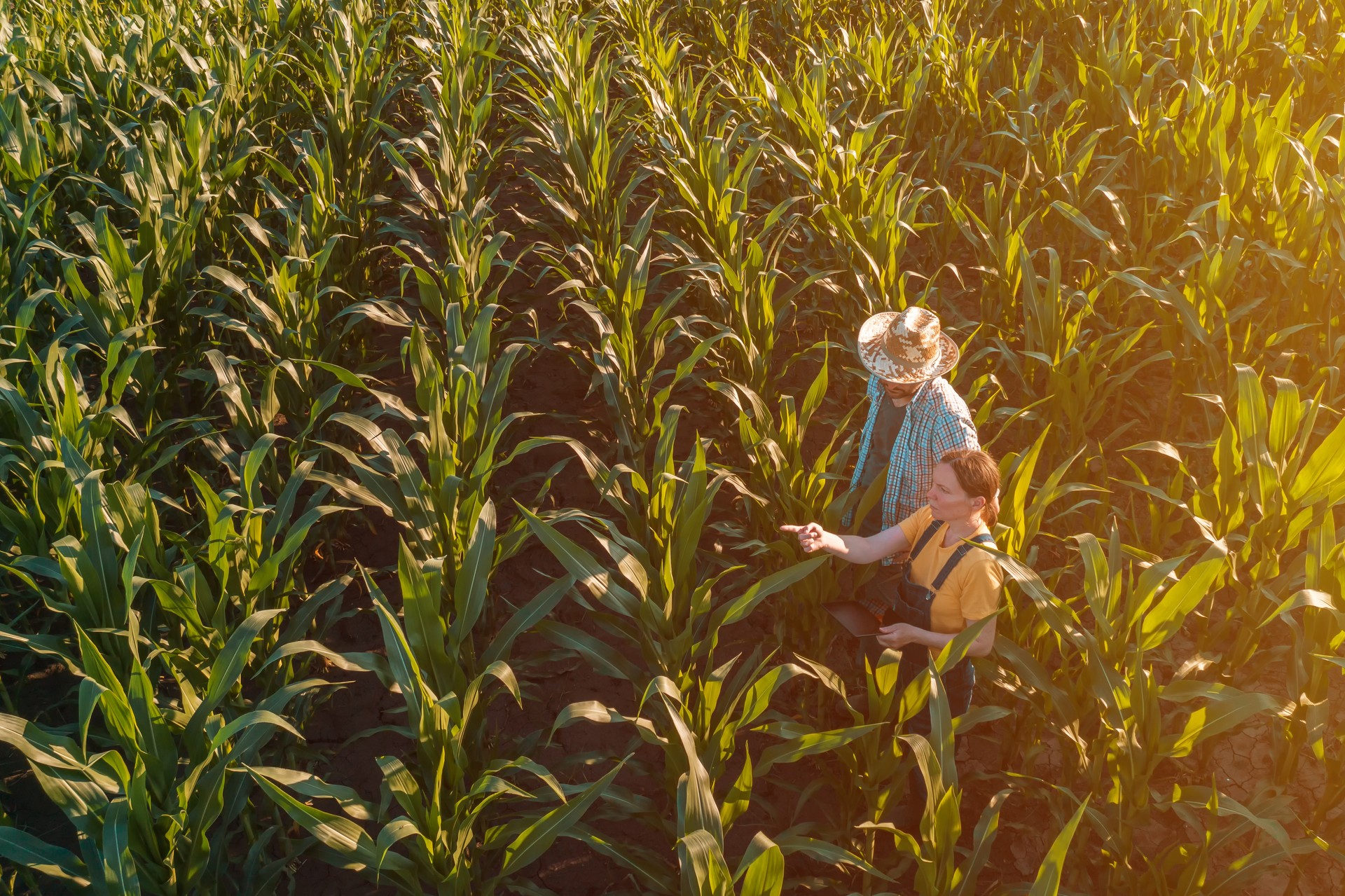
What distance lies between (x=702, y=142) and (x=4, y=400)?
2.85 m

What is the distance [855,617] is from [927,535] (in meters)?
0.30

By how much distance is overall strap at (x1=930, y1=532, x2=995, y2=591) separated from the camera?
220cm

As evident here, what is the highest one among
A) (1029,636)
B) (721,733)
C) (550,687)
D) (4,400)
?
(4,400)

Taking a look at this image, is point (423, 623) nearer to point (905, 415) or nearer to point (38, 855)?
point (38, 855)

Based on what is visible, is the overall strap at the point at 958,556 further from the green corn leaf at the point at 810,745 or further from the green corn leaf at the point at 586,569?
the green corn leaf at the point at 586,569

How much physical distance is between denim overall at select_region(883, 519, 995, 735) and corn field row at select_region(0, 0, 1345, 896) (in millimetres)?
125

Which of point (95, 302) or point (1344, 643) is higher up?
point (95, 302)

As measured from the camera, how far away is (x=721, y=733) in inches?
81.9

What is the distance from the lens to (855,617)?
2455mm

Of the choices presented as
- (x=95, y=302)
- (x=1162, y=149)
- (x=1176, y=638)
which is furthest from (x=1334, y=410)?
(x=95, y=302)

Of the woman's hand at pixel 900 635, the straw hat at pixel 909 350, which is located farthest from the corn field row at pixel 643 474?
the straw hat at pixel 909 350

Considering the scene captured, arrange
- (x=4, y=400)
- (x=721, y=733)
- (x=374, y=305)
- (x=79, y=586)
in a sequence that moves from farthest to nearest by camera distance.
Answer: (x=374, y=305) < (x=4, y=400) < (x=79, y=586) < (x=721, y=733)

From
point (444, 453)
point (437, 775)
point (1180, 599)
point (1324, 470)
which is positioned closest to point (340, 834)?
point (437, 775)

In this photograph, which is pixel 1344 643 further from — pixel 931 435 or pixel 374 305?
pixel 374 305
